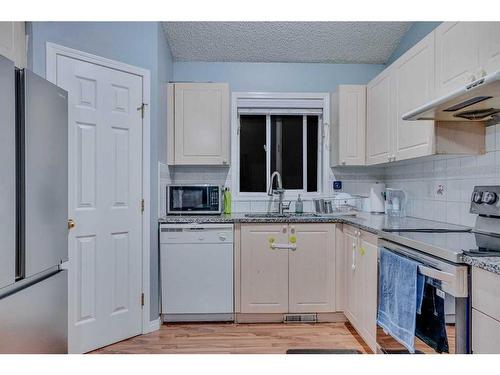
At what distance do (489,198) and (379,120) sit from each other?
1.19 meters

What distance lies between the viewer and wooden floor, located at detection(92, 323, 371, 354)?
7.29 ft

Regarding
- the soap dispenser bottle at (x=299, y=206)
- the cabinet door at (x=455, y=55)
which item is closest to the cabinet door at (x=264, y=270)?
the soap dispenser bottle at (x=299, y=206)

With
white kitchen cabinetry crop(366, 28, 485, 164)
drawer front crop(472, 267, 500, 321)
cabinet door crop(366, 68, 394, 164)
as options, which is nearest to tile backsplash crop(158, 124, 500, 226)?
white kitchen cabinetry crop(366, 28, 485, 164)

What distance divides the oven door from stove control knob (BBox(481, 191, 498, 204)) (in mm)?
569

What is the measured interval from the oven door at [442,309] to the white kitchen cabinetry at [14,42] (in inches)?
95.3

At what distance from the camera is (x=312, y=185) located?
3.40 meters

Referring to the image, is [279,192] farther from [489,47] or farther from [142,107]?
[489,47]

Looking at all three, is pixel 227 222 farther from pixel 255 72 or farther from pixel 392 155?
pixel 255 72

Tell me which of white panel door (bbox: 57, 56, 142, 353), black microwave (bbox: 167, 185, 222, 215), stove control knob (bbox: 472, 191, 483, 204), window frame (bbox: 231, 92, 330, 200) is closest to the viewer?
stove control knob (bbox: 472, 191, 483, 204)

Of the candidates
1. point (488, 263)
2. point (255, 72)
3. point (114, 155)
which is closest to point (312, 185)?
point (255, 72)

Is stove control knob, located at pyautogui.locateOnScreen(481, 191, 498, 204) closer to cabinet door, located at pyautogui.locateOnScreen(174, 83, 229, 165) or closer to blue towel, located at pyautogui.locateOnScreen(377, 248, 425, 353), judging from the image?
blue towel, located at pyautogui.locateOnScreen(377, 248, 425, 353)

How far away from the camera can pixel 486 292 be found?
3.74 feet

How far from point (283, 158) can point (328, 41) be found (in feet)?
4.03

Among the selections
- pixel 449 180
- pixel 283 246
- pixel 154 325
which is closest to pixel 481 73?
pixel 449 180
